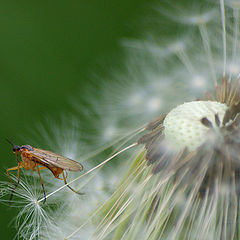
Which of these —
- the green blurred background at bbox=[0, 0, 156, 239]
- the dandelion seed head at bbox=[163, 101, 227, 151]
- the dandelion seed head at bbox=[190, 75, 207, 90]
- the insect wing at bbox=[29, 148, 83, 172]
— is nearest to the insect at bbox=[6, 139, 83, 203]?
the insect wing at bbox=[29, 148, 83, 172]

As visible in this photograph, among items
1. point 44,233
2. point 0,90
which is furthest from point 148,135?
point 0,90

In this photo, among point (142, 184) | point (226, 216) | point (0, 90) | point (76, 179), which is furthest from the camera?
point (0, 90)

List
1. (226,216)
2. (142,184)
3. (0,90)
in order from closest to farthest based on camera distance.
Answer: (226,216), (142,184), (0,90)

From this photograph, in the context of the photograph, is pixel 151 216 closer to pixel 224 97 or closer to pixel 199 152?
pixel 199 152

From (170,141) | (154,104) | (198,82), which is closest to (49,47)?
(154,104)

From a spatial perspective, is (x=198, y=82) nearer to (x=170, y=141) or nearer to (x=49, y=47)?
(x=170, y=141)
